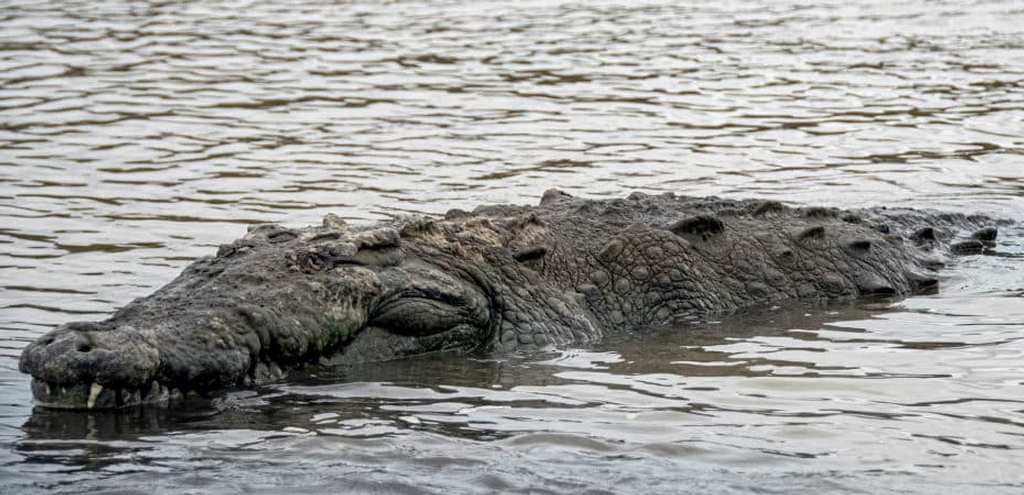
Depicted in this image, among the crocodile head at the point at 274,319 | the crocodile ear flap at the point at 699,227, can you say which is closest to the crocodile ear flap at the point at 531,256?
the crocodile head at the point at 274,319

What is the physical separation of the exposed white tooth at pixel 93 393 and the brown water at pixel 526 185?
0.21 ft

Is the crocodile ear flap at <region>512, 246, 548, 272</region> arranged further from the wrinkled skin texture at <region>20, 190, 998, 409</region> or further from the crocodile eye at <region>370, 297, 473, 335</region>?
the crocodile eye at <region>370, 297, 473, 335</region>

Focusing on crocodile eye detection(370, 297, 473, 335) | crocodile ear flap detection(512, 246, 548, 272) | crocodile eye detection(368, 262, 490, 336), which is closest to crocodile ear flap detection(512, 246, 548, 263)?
crocodile ear flap detection(512, 246, 548, 272)

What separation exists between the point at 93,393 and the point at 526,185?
5.90 metres

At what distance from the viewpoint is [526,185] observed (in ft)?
36.8

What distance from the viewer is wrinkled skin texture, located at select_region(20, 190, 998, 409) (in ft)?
19.1

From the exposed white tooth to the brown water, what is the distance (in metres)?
0.06

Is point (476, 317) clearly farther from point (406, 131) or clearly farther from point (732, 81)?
point (732, 81)

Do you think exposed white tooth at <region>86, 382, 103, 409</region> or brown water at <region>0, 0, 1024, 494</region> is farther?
exposed white tooth at <region>86, 382, 103, 409</region>

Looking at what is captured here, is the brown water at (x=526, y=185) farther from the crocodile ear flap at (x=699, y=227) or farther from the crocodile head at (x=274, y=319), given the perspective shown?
the crocodile ear flap at (x=699, y=227)

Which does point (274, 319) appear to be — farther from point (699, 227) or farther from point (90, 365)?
point (699, 227)

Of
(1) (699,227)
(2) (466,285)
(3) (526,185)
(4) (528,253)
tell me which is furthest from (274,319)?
(3) (526,185)

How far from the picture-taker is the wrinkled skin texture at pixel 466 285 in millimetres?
5820

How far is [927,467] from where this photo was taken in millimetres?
4977
